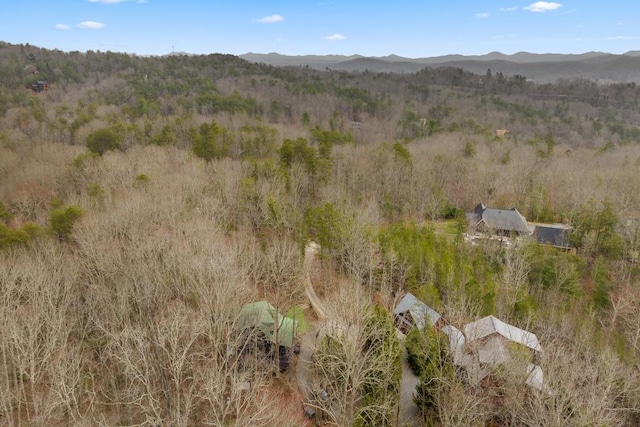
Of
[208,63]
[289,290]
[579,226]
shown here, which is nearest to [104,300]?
[289,290]

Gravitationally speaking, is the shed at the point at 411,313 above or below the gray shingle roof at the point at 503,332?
below

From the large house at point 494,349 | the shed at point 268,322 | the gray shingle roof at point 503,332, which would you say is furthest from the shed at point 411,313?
the shed at point 268,322

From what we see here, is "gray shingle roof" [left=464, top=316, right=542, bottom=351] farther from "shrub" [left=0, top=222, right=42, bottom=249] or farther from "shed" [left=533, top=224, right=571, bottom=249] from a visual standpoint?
"shrub" [left=0, top=222, right=42, bottom=249]

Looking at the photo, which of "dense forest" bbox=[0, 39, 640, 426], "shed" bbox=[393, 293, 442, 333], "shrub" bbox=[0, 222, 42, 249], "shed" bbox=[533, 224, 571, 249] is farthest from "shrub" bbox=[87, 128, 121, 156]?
"shed" bbox=[533, 224, 571, 249]

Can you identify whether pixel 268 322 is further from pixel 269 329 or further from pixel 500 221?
pixel 500 221

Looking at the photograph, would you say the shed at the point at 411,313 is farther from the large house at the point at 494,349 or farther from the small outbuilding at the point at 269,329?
the small outbuilding at the point at 269,329

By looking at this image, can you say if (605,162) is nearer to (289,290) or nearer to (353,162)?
(353,162)

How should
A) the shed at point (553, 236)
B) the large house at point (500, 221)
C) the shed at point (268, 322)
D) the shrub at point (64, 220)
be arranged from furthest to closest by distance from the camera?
1. the large house at point (500, 221)
2. the shed at point (553, 236)
3. the shrub at point (64, 220)
4. the shed at point (268, 322)

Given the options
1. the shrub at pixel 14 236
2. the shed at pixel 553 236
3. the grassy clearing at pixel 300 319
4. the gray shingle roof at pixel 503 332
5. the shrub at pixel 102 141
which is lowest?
the shed at pixel 553 236

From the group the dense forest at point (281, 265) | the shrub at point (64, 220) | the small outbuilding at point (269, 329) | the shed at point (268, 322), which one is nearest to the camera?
the dense forest at point (281, 265)
